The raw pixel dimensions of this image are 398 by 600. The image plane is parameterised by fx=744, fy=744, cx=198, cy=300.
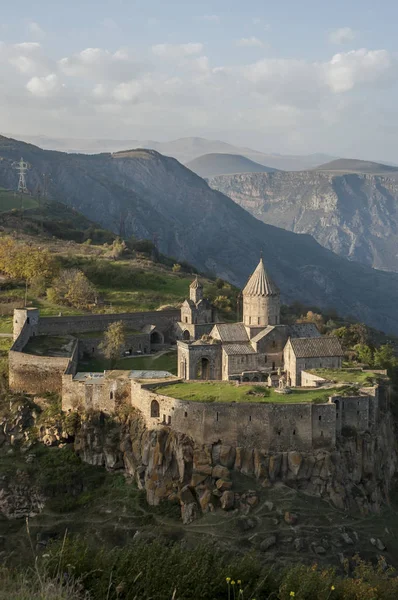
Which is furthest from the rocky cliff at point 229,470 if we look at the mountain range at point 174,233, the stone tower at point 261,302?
the mountain range at point 174,233

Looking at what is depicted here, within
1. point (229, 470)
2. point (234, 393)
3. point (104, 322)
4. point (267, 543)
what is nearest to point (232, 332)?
point (234, 393)

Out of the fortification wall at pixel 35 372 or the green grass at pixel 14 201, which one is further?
the green grass at pixel 14 201

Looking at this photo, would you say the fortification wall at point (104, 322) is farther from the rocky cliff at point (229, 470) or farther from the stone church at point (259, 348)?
the rocky cliff at point (229, 470)

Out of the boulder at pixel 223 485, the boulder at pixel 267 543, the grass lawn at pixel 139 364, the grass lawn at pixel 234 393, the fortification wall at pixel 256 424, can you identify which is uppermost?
the grass lawn at pixel 139 364

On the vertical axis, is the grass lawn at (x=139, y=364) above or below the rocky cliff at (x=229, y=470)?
above

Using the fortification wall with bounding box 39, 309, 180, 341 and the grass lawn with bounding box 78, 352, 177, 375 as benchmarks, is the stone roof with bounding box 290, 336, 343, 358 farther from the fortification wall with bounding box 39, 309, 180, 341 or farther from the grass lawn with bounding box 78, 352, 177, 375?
the fortification wall with bounding box 39, 309, 180, 341

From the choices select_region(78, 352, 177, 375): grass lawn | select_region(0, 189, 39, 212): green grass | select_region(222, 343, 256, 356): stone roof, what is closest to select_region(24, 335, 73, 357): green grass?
select_region(78, 352, 177, 375): grass lawn

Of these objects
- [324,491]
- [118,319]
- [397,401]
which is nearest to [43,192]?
[118,319]

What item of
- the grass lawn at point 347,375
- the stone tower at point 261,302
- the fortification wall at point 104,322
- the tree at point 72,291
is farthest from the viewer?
the tree at point 72,291

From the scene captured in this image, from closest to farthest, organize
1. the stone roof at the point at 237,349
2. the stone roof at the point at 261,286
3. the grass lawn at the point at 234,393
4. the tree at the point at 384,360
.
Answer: the grass lawn at the point at 234,393 < the stone roof at the point at 237,349 < the stone roof at the point at 261,286 < the tree at the point at 384,360
